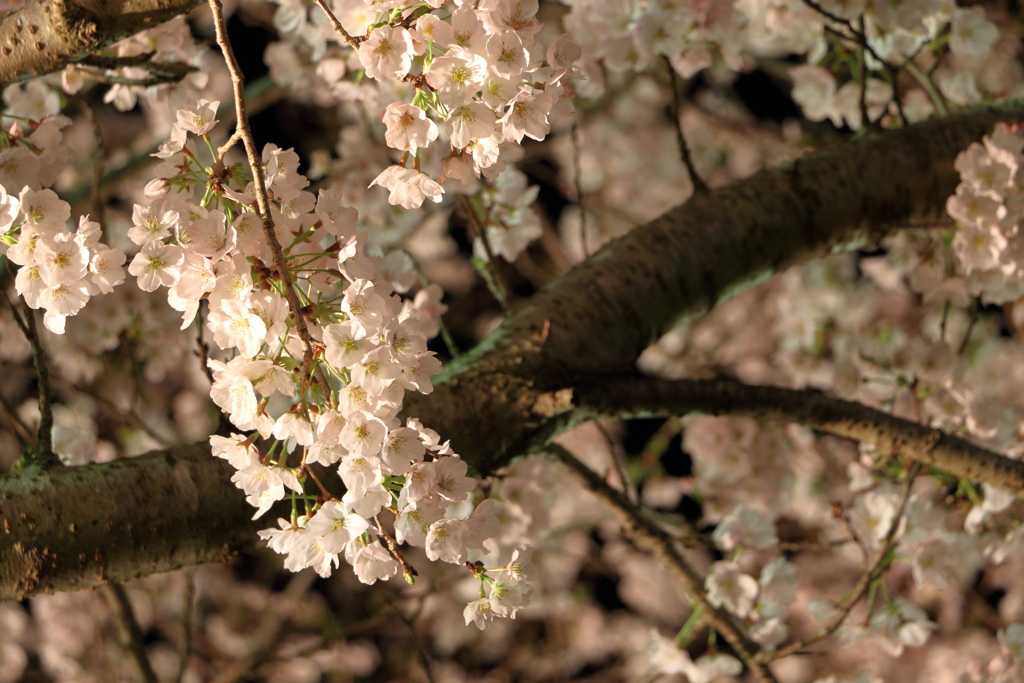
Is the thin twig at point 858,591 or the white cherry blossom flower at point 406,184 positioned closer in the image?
the white cherry blossom flower at point 406,184

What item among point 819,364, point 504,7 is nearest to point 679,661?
point 819,364

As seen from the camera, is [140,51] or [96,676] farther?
[96,676]

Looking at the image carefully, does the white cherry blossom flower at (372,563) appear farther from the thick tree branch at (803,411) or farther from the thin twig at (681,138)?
the thin twig at (681,138)

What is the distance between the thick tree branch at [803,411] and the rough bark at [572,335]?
0.05 metres

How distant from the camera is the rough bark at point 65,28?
817 mm

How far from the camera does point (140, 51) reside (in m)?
1.21

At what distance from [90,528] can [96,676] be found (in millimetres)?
2524

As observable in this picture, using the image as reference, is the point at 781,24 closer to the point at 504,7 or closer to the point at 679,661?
the point at 504,7

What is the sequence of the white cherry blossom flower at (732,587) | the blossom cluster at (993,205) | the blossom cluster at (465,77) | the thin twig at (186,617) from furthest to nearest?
the thin twig at (186,617) < the white cherry blossom flower at (732,587) < the blossom cluster at (993,205) < the blossom cluster at (465,77)

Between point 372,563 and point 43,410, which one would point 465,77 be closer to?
point 372,563

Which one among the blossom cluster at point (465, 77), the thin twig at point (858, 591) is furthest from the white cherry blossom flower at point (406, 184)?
the thin twig at point (858, 591)

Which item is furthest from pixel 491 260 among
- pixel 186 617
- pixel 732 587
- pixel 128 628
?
pixel 128 628

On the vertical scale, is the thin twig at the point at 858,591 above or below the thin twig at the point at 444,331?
below

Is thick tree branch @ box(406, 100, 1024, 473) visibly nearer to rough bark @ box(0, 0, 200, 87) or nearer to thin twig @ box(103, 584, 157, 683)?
rough bark @ box(0, 0, 200, 87)
